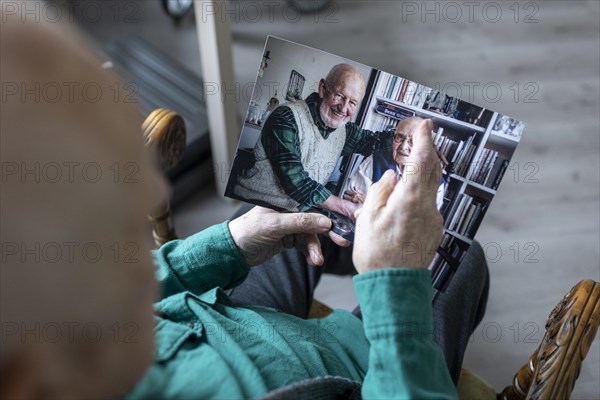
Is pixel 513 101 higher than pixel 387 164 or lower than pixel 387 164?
higher

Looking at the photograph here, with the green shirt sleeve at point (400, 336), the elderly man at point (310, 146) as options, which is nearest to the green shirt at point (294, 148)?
the elderly man at point (310, 146)

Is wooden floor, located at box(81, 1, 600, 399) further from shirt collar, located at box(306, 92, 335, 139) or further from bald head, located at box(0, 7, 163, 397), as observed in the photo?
bald head, located at box(0, 7, 163, 397)

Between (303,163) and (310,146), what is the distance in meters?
0.02

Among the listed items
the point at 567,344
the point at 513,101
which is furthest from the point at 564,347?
the point at 513,101

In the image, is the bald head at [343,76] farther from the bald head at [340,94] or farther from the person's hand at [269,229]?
the person's hand at [269,229]

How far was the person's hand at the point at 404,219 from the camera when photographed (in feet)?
2.12

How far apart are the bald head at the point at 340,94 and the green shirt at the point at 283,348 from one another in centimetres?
24

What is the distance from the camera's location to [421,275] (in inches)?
24.5

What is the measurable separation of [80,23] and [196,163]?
65cm

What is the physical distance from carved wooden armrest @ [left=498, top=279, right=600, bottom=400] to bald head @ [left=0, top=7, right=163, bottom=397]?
1.40ft

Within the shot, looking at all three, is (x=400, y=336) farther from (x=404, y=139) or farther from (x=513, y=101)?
(x=513, y=101)

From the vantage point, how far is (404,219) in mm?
666

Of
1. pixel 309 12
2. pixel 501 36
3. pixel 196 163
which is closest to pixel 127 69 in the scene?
pixel 196 163

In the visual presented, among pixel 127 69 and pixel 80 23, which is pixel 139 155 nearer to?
pixel 127 69
